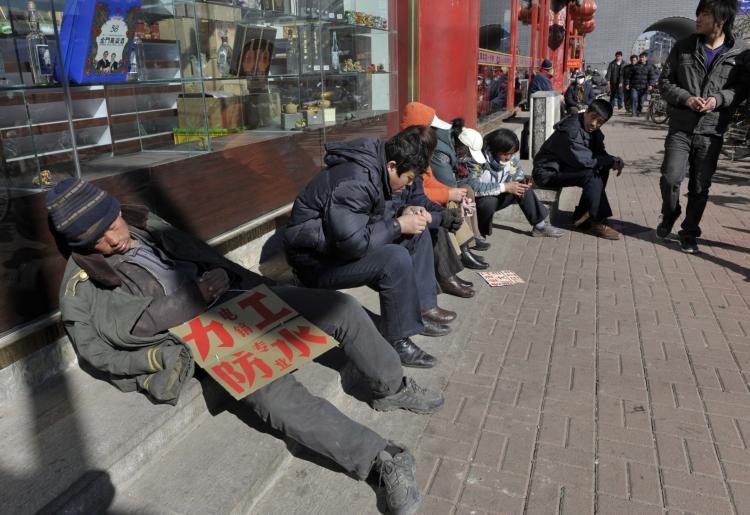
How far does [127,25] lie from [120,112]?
46 centimetres

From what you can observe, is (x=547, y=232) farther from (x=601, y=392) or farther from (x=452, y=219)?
(x=601, y=392)

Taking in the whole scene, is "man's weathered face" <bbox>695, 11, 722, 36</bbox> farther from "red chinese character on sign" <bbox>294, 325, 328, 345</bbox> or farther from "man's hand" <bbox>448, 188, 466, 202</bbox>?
"red chinese character on sign" <bbox>294, 325, 328, 345</bbox>

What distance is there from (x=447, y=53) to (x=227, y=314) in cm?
492

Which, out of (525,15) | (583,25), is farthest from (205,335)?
(583,25)

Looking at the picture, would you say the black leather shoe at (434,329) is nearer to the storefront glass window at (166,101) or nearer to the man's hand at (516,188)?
the storefront glass window at (166,101)

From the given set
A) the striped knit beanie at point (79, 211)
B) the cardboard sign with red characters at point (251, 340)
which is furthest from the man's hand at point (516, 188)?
the striped knit beanie at point (79, 211)

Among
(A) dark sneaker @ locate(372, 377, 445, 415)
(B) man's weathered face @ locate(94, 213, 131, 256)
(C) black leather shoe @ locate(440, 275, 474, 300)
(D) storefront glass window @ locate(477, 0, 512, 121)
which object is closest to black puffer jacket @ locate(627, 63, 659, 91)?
(D) storefront glass window @ locate(477, 0, 512, 121)

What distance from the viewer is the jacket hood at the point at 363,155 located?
Answer: 114 inches

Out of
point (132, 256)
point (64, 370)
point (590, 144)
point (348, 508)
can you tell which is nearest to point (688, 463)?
point (348, 508)

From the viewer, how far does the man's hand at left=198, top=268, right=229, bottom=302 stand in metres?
2.50

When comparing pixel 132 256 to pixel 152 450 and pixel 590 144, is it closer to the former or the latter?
pixel 152 450

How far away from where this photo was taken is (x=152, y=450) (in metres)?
2.26

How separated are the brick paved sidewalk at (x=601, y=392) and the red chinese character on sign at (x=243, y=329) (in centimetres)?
92

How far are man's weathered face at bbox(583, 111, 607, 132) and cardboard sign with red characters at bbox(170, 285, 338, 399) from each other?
4.01 m
